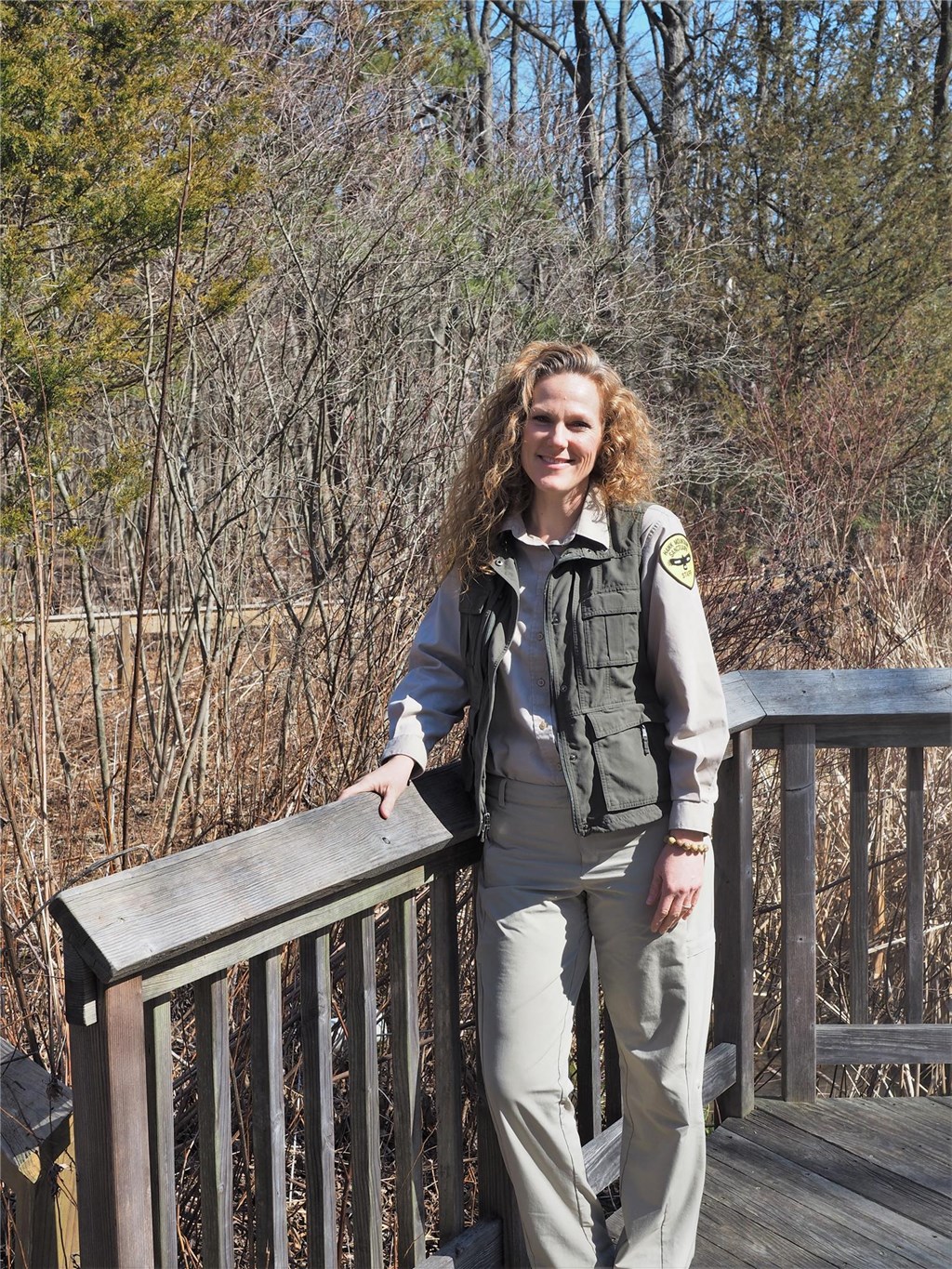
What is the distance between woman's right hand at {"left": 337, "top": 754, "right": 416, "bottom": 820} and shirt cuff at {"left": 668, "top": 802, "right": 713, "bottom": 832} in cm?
44

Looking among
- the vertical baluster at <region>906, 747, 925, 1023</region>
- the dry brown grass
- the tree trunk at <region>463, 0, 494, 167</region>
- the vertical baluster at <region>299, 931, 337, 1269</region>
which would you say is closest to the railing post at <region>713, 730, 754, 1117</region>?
the vertical baluster at <region>906, 747, 925, 1023</region>

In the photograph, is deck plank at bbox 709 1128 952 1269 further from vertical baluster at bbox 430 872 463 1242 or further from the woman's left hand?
the woman's left hand

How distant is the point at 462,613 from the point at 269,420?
4.36m

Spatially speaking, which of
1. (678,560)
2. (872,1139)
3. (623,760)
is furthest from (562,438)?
(872,1139)

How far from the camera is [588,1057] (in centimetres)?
236

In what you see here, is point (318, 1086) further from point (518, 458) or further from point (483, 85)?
point (483, 85)

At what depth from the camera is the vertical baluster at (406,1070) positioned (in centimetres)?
200

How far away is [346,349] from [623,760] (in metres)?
4.54

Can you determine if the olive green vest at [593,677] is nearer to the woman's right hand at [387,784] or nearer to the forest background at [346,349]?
the woman's right hand at [387,784]

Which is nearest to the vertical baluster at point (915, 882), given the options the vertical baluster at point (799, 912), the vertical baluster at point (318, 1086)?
the vertical baluster at point (799, 912)

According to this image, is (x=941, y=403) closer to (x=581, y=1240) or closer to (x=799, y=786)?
(x=799, y=786)

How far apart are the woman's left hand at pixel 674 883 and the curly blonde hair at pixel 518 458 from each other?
1.90 ft

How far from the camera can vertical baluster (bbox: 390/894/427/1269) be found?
200cm

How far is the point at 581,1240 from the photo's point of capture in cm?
208
